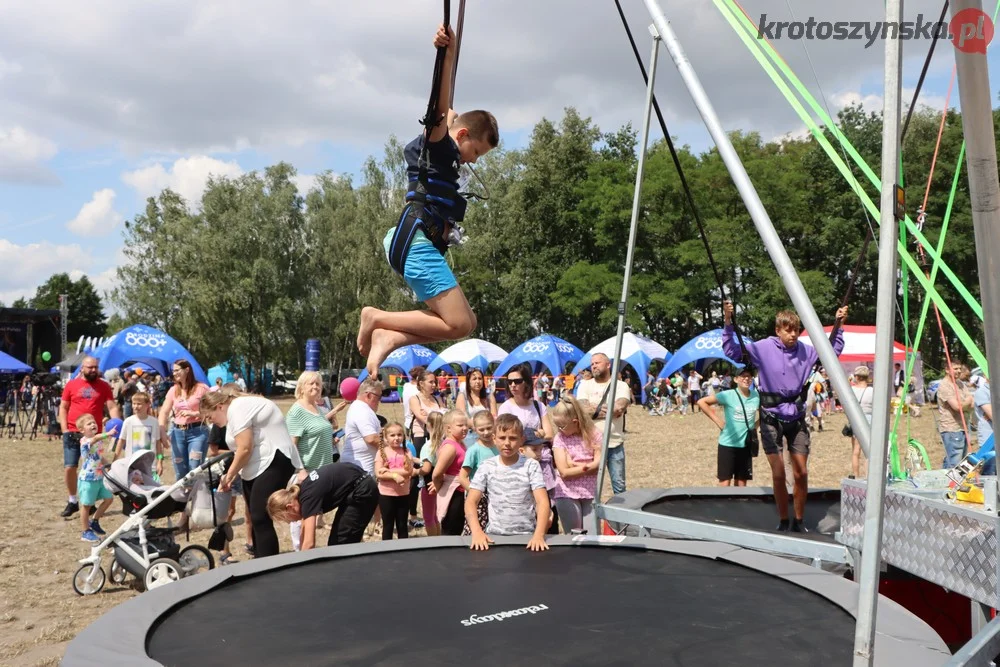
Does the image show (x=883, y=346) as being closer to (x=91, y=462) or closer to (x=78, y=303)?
(x=91, y=462)

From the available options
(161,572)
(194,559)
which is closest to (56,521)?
(194,559)

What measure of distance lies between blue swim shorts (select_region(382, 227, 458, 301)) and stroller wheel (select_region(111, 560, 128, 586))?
2.97 meters

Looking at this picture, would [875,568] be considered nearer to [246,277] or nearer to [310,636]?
[310,636]

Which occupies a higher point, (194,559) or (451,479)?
(451,479)

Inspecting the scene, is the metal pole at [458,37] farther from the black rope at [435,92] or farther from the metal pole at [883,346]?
the metal pole at [883,346]

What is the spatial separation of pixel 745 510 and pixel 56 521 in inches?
208

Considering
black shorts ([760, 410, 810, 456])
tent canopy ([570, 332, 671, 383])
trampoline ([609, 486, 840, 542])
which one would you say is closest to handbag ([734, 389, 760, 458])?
trampoline ([609, 486, 840, 542])

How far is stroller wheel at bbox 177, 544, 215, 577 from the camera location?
457 cm

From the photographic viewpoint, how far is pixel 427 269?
282 cm

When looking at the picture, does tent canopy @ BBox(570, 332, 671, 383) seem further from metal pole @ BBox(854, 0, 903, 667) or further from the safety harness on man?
metal pole @ BBox(854, 0, 903, 667)

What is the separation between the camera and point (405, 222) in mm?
2840

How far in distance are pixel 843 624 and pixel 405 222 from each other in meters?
1.92

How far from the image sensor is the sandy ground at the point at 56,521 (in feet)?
12.8

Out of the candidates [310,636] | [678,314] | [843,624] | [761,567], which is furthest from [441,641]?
[678,314]
